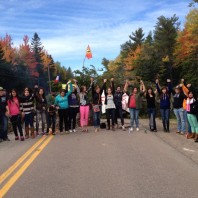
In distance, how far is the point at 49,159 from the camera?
369 inches

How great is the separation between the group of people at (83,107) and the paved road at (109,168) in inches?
44.7

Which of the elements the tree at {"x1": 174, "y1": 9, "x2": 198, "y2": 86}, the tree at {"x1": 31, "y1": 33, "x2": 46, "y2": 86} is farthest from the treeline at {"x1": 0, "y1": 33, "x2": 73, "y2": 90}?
the tree at {"x1": 174, "y1": 9, "x2": 198, "y2": 86}

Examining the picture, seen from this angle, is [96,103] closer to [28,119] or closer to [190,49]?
[28,119]

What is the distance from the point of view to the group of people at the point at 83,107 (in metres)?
13.4

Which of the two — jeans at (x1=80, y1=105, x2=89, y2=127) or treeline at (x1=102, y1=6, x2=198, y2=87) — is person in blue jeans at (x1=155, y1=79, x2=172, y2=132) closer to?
jeans at (x1=80, y1=105, x2=89, y2=127)

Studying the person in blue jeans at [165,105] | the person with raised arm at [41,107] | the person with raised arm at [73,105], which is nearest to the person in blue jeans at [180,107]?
the person in blue jeans at [165,105]

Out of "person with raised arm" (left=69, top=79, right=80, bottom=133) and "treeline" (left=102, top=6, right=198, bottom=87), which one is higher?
"treeline" (left=102, top=6, right=198, bottom=87)

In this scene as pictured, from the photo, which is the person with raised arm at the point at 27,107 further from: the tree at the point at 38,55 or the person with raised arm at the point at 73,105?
the tree at the point at 38,55

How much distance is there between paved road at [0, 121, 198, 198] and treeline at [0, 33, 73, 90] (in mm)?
52881

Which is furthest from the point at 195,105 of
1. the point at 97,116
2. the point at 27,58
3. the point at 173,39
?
the point at 27,58

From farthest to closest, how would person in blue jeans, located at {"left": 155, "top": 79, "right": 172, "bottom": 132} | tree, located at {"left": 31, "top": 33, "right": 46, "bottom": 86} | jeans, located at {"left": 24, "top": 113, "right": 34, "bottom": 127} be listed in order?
1. tree, located at {"left": 31, "top": 33, "right": 46, "bottom": 86}
2. person in blue jeans, located at {"left": 155, "top": 79, "right": 172, "bottom": 132}
3. jeans, located at {"left": 24, "top": 113, "right": 34, "bottom": 127}

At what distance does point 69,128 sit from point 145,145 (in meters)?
4.48

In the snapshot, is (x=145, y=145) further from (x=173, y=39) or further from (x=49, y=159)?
(x=173, y=39)

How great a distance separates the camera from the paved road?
649 centimetres
